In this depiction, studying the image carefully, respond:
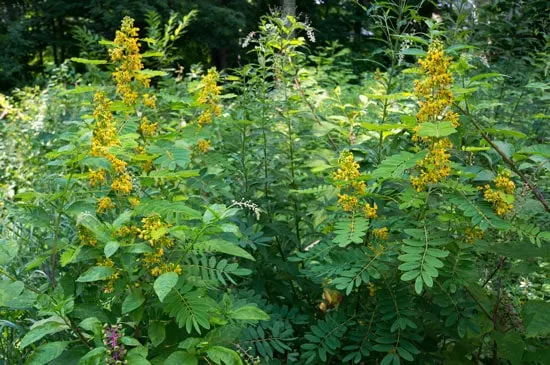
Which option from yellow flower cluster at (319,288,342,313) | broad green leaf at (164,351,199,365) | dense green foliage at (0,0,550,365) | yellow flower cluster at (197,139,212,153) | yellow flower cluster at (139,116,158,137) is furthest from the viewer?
yellow flower cluster at (319,288,342,313)

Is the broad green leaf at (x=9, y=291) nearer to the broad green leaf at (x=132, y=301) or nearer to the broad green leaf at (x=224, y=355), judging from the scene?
the broad green leaf at (x=132, y=301)

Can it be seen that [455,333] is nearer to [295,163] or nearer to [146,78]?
[295,163]

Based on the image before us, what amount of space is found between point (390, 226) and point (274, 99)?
3.94 ft

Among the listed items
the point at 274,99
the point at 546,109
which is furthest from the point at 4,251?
the point at 546,109

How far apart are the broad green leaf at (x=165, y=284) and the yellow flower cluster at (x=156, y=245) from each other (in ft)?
0.45

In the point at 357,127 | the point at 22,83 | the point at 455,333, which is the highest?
the point at 357,127

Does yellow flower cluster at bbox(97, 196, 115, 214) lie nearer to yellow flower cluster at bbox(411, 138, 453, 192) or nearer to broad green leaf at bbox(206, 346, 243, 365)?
broad green leaf at bbox(206, 346, 243, 365)

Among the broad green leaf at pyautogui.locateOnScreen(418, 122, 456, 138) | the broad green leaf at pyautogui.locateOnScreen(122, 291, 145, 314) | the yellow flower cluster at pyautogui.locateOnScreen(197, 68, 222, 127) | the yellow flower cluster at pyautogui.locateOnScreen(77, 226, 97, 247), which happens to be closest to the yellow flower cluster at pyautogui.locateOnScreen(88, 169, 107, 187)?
the yellow flower cluster at pyautogui.locateOnScreen(77, 226, 97, 247)

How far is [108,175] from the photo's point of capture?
7.32 feet

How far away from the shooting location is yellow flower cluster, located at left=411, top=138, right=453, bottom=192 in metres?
2.13

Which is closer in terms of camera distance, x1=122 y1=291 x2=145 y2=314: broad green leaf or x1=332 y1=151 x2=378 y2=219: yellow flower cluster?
x1=122 y1=291 x2=145 y2=314: broad green leaf

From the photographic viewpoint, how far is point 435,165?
2139 millimetres

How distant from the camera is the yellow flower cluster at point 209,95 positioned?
2803mm

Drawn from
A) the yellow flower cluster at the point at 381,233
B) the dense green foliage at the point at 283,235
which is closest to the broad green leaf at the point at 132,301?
the dense green foliage at the point at 283,235
